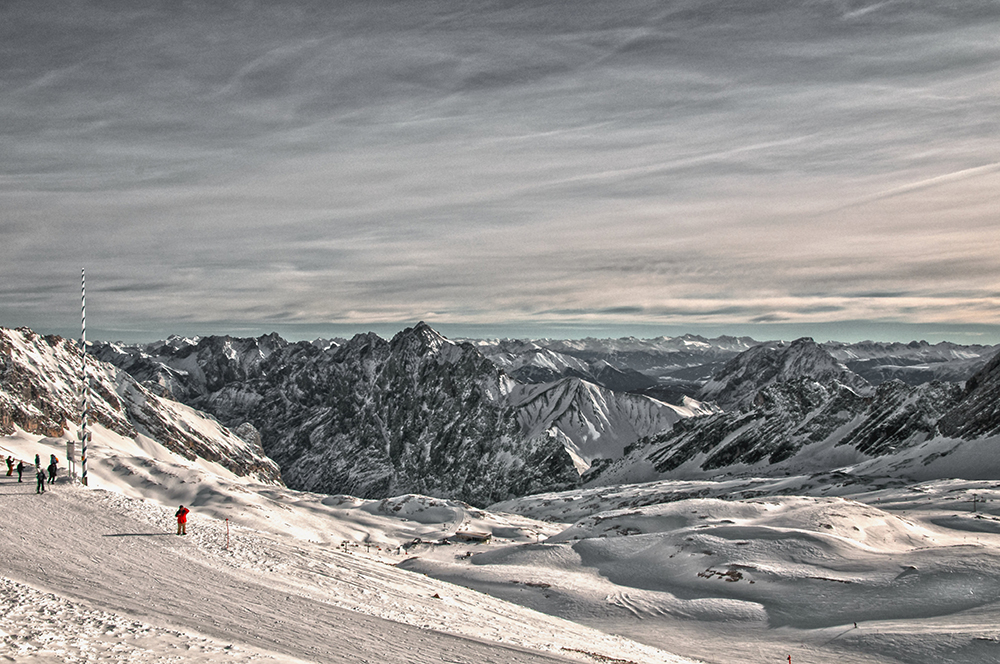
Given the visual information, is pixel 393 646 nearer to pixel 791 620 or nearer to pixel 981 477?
pixel 791 620

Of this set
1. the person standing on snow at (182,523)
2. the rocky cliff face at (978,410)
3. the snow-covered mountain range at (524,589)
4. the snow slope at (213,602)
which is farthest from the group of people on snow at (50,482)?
the rocky cliff face at (978,410)

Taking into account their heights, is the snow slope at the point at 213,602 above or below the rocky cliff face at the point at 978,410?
above

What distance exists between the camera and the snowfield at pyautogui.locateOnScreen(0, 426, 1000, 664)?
Answer: 2025 cm

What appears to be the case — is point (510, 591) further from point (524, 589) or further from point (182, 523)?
point (182, 523)

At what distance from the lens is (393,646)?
68.2 ft

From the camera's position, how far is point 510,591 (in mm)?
42219

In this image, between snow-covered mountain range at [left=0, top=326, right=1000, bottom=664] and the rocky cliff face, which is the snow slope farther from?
the rocky cliff face

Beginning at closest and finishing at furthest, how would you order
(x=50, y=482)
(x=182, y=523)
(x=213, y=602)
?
1. (x=213, y=602)
2. (x=182, y=523)
3. (x=50, y=482)

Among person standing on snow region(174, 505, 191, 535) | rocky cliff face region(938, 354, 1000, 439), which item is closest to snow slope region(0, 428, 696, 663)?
person standing on snow region(174, 505, 191, 535)

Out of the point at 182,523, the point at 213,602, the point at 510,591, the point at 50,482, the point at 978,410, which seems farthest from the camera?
the point at 978,410

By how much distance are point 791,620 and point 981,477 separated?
11351 cm

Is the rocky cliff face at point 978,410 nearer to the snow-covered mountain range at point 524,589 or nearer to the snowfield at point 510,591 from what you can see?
the snow-covered mountain range at point 524,589

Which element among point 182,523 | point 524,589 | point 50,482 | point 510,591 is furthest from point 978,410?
point 50,482

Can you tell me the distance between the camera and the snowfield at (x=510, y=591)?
2025cm
